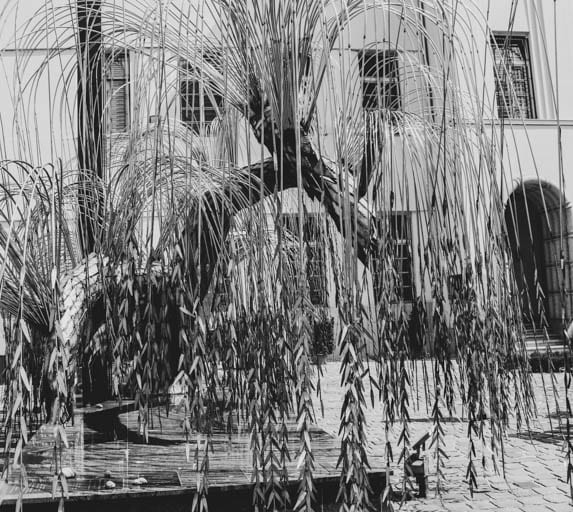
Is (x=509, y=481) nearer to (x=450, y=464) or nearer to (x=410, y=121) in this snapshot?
(x=450, y=464)

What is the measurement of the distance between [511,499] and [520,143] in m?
12.3

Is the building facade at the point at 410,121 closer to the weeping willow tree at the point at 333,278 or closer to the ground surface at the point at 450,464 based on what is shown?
the weeping willow tree at the point at 333,278

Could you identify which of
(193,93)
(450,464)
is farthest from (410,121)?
(450,464)

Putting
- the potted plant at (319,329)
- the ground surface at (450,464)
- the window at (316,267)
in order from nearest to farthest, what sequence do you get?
1. the potted plant at (319,329)
2. the window at (316,267)
3. the ground surface at (450,464)

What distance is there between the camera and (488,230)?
70.9 inches

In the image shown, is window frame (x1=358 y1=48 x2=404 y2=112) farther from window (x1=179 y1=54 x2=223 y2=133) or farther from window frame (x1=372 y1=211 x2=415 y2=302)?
window (x1=179 y1=54 x2=223 y2=133)

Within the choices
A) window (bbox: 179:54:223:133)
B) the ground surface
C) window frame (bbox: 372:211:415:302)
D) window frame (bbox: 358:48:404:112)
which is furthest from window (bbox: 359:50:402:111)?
the ground surface

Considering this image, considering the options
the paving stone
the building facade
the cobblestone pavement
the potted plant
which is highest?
the building facade

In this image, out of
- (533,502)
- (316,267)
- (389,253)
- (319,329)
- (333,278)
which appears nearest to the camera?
(389,253)

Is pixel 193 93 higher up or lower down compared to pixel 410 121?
higher up

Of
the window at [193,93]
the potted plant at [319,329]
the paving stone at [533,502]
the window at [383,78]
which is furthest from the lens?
the paving stone at [533,502]

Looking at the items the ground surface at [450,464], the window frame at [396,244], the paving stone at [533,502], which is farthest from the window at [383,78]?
the paving stone at [533,502]

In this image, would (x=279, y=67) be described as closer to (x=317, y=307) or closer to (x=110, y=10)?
(x=110, y=10)

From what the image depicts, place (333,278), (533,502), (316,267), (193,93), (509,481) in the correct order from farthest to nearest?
(509,481) < (533,502) < (316,267) < (193,93) < (333,278)
